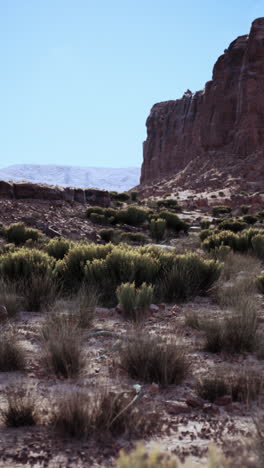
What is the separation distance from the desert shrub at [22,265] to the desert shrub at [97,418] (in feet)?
17.2

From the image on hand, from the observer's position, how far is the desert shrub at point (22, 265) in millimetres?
8453

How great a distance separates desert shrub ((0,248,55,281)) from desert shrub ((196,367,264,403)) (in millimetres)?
4800

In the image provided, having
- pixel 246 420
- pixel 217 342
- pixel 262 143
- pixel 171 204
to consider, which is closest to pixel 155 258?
pixel 217 342

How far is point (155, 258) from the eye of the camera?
901 cm

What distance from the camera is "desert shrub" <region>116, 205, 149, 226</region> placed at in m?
22.9

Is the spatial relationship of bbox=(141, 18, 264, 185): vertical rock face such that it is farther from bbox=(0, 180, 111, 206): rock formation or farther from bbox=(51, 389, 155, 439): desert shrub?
bbox=(51, 389, 155, 439): desert shrub

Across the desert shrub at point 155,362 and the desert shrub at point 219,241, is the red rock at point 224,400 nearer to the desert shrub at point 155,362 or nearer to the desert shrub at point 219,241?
the desert shrub at point 155,362

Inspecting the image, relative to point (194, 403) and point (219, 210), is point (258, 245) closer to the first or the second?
point (194, 403)

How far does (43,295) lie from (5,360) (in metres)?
3.01

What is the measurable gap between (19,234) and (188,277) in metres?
8.19

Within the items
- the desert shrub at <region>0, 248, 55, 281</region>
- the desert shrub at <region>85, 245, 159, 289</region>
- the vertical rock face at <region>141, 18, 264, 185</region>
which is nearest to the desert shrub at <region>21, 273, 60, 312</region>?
the desert shrub at <region>0, 248, 55, 281</region>

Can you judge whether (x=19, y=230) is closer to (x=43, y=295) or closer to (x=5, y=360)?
(x=43, y=295)

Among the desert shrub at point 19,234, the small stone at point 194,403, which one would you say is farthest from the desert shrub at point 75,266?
the desert shrub at point 19,234

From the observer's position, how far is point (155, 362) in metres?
4.40
